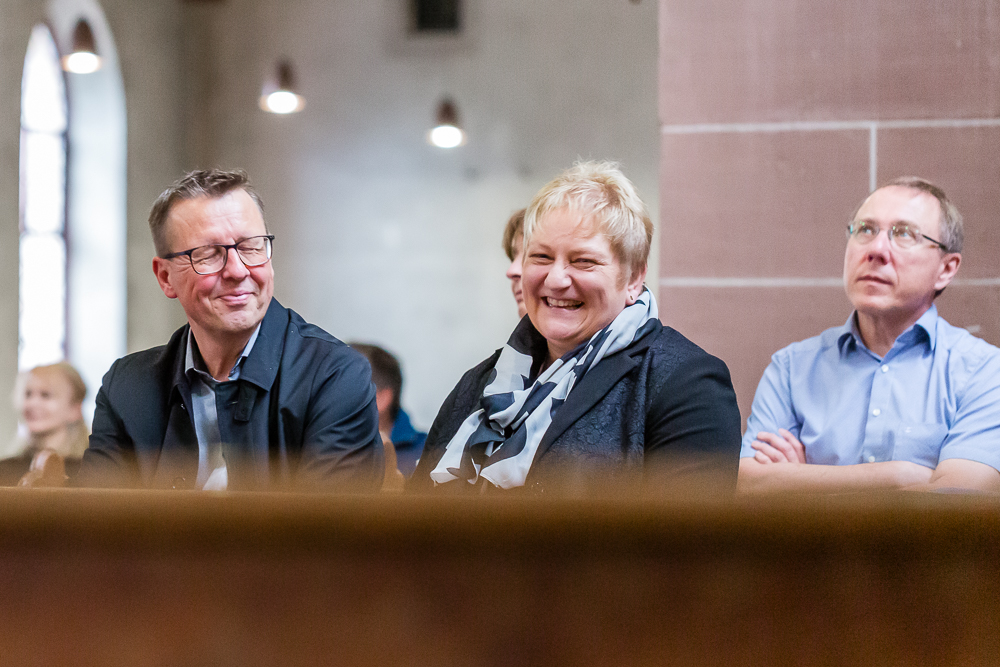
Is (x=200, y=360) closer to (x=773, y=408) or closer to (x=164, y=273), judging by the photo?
(x=164, y=273)

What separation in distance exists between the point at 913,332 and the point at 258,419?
3.89ft

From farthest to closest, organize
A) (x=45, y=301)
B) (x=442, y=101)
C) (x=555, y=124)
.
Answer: (x=442, y=101)
(x=555, y=124)
(x=45, y=301)

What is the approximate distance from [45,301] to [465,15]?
272 centimetres

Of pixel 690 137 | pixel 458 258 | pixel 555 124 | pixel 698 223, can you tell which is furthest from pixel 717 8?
pixel 458 258

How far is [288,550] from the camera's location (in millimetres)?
343

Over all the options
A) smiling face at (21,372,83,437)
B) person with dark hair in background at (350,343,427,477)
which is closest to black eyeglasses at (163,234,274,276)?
person with dark hair in background at (350,343,427,477)

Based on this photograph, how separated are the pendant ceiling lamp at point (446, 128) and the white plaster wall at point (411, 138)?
56 millimetres

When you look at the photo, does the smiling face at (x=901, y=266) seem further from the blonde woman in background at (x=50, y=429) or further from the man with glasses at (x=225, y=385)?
the blonde woman in background at (x=50, y=429)

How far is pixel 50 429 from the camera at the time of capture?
2623 millimetres

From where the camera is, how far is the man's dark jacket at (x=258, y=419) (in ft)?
3.90

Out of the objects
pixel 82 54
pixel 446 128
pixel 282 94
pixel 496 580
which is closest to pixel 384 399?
pixel 496 580

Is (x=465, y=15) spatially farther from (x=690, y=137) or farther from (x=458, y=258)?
(x=690, y=137)

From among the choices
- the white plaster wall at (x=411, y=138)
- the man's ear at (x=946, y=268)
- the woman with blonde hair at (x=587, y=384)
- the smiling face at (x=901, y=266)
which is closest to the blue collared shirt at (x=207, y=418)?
the woman with blonde hair at (x=587, y=384)

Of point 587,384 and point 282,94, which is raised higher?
point 282,94
